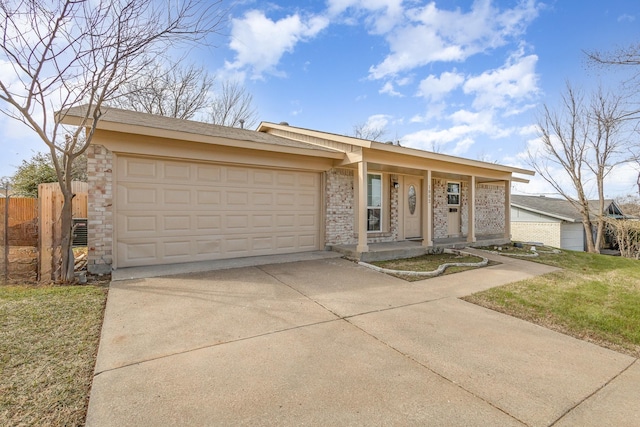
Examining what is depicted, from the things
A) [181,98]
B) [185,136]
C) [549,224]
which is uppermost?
[181,98]

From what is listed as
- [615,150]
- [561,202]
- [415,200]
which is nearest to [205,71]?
[415,200]

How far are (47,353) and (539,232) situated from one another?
78.8ft

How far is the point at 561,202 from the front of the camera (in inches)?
971

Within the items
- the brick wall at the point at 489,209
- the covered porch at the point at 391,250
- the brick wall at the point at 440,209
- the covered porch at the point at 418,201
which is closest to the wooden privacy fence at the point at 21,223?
the covered porch at the point at 391,250

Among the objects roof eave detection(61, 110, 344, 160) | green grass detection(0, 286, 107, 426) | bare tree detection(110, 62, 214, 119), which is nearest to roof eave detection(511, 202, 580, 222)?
roof eave detection(61, 110, 344, 160)

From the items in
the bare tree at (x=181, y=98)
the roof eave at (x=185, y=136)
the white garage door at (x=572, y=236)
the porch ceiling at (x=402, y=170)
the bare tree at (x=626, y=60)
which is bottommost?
the white garage door at (x=572, y=236)

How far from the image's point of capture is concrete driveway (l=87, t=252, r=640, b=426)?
2146 millimetres

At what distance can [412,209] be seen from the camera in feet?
34.6

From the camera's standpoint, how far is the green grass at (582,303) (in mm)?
3787

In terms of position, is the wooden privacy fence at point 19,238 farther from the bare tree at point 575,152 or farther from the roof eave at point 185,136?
the bare tree at point 575,152

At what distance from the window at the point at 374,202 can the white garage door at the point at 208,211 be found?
5.75ft

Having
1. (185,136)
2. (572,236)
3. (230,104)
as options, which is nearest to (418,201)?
(185,136)

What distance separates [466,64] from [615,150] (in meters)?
11.8

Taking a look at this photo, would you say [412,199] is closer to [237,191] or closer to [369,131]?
[237,191]
